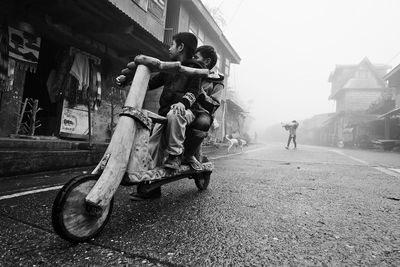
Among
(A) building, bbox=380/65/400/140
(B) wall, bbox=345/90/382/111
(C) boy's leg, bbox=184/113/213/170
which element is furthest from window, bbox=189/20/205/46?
(B) wall, bbox=345/90/382/111

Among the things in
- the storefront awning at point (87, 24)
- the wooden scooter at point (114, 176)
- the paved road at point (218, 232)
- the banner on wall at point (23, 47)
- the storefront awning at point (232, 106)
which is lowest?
the paved road at point (218, 232)

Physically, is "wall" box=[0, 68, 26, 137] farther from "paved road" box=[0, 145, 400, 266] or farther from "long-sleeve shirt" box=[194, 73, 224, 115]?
"long-sleeve shirt" box=[194, 73, 224, 115]

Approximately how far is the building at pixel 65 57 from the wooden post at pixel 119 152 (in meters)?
3.77

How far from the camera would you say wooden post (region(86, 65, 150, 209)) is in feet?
4.67

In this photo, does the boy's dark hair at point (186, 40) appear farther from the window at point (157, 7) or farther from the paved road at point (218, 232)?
the window at point (157, 7)

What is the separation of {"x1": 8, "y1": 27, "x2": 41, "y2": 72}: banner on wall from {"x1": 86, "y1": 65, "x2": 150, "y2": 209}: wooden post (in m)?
4.92

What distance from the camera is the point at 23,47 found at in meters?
5.40

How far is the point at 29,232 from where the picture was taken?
152cm

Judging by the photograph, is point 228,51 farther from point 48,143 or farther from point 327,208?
point 327,208

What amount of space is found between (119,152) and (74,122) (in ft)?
21.7

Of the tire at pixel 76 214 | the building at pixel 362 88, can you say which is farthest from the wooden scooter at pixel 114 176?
the building at pixel 362 88

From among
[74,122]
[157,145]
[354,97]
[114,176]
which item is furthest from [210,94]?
[354,97]

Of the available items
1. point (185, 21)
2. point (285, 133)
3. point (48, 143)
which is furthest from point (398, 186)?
point (285, 133)

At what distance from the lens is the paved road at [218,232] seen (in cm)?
128
